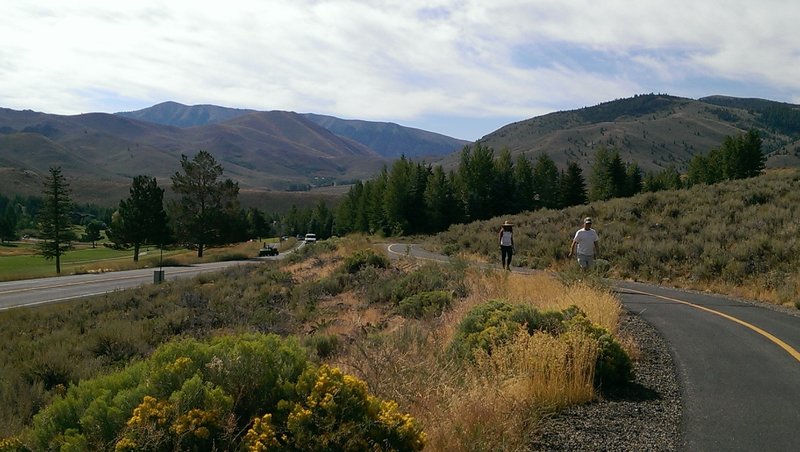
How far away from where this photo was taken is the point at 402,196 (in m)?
63.3

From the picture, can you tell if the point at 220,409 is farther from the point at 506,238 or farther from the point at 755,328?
the point at 506,238

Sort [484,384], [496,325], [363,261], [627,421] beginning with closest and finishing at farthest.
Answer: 1. [627,421]
2. [484,384]
3. [496,325]
4. [363,261]

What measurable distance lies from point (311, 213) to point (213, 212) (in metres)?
71.3

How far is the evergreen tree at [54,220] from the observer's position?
5006cm

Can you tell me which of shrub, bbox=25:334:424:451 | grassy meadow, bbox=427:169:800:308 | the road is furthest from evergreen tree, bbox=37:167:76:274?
shrub, bbox=25:334:424:451

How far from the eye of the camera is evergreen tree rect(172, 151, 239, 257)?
190 feet

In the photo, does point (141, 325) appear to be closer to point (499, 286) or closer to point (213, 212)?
point (499, 286)

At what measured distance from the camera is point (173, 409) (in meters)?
3.67

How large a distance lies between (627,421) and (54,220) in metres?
56.1

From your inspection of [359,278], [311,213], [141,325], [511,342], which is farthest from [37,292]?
[311,213]

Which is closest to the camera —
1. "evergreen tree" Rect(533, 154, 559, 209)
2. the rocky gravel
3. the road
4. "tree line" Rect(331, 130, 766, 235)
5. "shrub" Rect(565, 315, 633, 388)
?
the rocky gravel

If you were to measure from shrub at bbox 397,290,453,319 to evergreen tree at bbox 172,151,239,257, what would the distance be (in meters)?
48.6

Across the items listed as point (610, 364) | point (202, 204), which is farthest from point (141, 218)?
point (610, 364)

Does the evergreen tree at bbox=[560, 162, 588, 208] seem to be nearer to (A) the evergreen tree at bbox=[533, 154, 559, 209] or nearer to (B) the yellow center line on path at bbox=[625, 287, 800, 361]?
(A) the evergreen tree at bbox=[533, 154, 559, 209]
